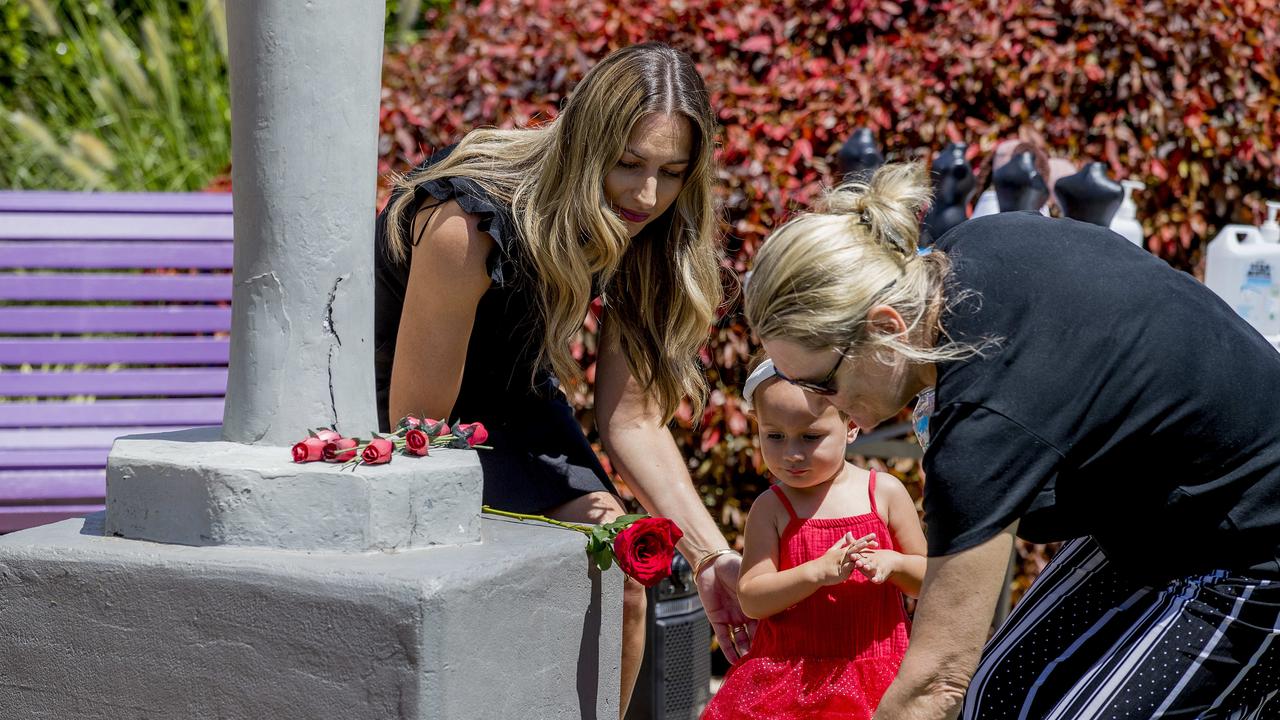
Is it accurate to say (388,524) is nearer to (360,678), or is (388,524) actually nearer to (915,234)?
(360,678)

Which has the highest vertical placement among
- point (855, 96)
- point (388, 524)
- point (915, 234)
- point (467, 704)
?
point (855, 96)

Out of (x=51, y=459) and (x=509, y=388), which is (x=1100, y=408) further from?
(x=51, y=459)

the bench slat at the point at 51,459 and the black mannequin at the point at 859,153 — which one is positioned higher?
the black mannequin at the point at 859,153

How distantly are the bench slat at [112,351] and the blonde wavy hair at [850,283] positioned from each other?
2.84m

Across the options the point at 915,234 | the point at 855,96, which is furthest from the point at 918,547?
the point at 855,96

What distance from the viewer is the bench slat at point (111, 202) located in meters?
4.54

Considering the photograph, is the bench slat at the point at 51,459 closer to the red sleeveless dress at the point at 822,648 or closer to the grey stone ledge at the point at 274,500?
the grey stone ledge at the point at 274,500

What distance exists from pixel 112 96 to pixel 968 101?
5.26 m

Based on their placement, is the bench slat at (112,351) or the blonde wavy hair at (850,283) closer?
the blonde wavy hair at (850,283)

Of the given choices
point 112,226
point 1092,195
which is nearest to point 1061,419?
point 1092,195

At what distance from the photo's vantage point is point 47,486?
3693mm

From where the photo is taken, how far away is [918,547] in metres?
2.91

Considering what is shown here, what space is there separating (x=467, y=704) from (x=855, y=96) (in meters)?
3.00

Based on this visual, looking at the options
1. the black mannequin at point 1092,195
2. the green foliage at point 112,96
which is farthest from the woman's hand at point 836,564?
the green foliage at point 112,96
